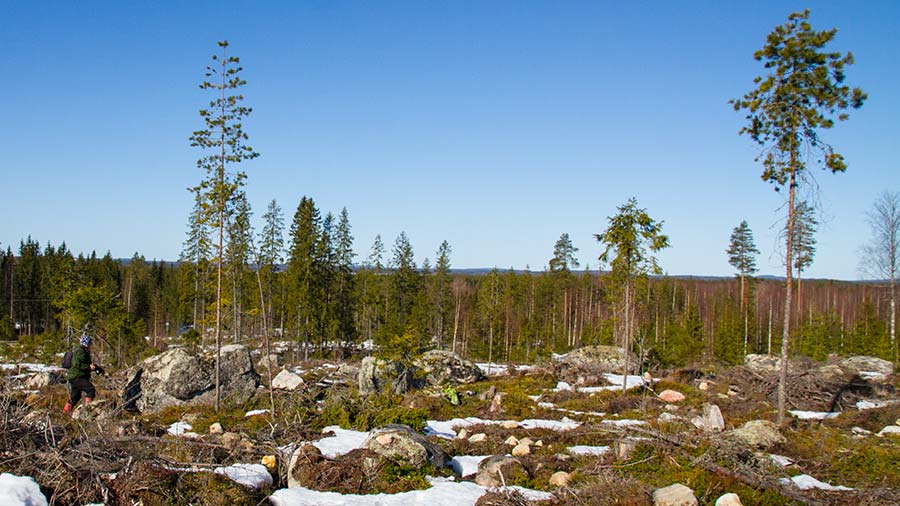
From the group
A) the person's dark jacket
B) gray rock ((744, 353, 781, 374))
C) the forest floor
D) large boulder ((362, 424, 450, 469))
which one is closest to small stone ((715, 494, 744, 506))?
the forest floor

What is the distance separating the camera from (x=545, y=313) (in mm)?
66125

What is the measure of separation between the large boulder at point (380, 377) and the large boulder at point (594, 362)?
26.3 ft

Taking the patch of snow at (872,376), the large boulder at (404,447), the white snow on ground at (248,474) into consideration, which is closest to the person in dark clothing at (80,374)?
the white snow on ground at (248,474)

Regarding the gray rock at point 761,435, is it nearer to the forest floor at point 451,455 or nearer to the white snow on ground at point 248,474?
the forest floor at point 451,455

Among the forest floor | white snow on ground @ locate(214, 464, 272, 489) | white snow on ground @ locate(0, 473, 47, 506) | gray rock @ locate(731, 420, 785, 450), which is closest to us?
white snow on ground @ locate(0, 473, 47, 506)

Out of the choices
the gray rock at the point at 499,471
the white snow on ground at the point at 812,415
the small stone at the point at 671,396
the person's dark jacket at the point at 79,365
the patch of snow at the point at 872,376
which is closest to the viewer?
the gray rock at the point at 499,471

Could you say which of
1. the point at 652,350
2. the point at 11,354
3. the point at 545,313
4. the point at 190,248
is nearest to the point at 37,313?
the point at 190,248

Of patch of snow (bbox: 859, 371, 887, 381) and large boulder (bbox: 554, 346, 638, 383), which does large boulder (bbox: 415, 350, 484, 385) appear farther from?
patch of snow (bbox: 859, 371, 887, 381)

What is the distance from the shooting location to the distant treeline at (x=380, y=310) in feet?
100

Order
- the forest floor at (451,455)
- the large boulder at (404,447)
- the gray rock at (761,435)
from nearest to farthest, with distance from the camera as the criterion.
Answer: the forest floor at (451,455) → the large boulder at (404,447) → the gray rock at (761,435)

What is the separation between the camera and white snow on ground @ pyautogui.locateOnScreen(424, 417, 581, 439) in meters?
14.3

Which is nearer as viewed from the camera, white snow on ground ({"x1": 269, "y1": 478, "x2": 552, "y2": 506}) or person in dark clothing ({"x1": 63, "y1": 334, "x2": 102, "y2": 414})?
white snow on ground ({"x1": 269, "y1": 478, "x2": 552, "y2": 506})

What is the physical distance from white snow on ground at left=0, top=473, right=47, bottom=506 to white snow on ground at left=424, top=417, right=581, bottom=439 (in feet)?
28.3

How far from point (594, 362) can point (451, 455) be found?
61.4 feet
